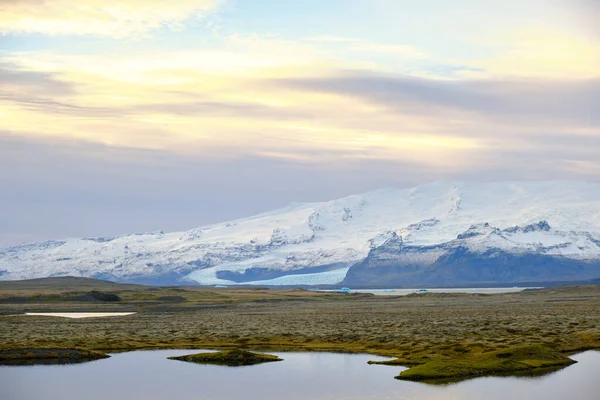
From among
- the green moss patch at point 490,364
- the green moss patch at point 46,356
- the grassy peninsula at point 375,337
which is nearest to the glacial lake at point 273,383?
the green moss patch at point 490,364

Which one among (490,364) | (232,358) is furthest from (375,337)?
(490,364)

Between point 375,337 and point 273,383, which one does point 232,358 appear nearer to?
point 273,383

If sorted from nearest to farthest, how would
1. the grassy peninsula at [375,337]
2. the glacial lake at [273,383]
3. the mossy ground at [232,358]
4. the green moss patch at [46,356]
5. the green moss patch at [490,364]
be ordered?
the glacial lake at [273,383]
the green moss patch at [490,364]
the grassy peninsula at [375,337]
the mossy ground at [232,358]
the green moss patch at [46,356]

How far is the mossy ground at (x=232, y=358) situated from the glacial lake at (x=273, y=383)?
4.10 feet

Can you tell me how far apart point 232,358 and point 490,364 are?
15734mm

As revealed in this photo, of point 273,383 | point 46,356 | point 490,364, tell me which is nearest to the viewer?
point 273,383

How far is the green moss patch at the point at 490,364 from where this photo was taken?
46.0 m

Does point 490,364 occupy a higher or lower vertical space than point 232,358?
higher

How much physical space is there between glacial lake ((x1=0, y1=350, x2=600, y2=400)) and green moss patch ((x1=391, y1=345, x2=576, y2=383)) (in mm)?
1166

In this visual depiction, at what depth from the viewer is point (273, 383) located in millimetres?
46188

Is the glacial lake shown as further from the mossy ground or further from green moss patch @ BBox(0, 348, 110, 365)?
green moss patch @ BBox(0, 348, 110, 365)

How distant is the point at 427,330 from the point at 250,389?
29087mm

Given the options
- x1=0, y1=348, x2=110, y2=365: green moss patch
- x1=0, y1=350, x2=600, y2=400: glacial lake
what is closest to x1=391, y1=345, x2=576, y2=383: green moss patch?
x1=0, y1=350, x2=600, y2=400: glacial lake

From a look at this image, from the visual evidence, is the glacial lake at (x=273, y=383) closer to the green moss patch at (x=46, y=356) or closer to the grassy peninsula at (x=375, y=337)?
the grassy peninsula at (x=375, y=337)
